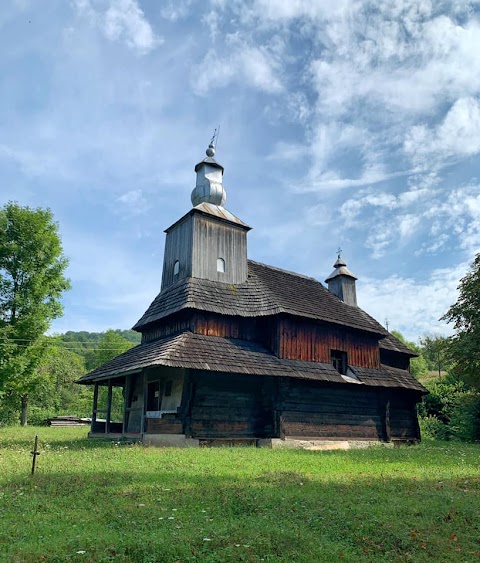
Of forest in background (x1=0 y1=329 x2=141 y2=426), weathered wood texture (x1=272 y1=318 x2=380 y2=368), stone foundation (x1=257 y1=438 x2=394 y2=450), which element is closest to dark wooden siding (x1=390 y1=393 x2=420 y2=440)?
stone foundation (x1=257 y1=438 x2=394 y2=450)

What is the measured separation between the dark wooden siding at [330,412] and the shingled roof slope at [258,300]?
319cm

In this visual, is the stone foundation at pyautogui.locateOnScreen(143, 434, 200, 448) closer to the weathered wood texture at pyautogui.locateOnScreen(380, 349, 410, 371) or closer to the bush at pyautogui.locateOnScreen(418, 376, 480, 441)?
the weathered wood texture at pyautogui.locateOnScreen(380, 349, 410, 371)

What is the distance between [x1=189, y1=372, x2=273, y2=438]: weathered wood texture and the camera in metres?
18.7

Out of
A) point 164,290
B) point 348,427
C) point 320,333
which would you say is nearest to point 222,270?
point 164,290

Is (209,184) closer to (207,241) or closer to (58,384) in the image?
(207,241)

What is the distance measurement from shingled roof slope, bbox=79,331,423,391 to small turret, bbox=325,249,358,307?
283 inches

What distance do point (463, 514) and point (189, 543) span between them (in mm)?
4387

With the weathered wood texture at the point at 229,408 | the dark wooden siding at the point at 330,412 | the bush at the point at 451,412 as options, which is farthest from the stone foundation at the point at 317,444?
the bush at the point at 451,412

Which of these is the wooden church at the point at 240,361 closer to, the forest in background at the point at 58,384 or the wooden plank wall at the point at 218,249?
the wooden plank wall at the point at 218,249

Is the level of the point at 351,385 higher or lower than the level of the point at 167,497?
higher

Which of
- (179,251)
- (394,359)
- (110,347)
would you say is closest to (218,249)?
(179,251)

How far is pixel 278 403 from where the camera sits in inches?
786

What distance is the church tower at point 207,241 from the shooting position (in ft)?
75.7

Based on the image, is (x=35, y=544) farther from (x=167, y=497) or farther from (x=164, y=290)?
(x=164, y=290)
